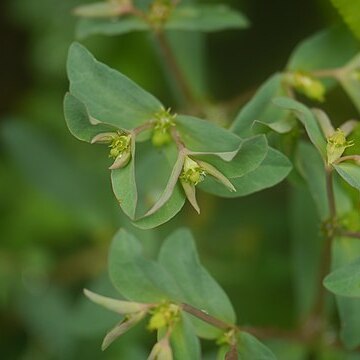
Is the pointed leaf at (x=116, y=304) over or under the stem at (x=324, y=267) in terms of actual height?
over

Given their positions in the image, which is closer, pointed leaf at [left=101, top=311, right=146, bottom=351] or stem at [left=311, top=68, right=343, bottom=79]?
pointed leaf at [left=101, top=311, right=146, bottom=351]

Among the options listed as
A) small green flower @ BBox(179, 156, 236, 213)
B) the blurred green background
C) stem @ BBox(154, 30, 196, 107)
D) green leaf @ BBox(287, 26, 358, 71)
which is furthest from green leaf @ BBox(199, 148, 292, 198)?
the blurred green background

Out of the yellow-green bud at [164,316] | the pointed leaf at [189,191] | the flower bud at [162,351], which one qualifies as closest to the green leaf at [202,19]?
the pointed leaf at [189,191]

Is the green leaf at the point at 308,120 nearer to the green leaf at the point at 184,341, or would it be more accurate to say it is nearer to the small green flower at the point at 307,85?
the small green flower at the point at 307,85

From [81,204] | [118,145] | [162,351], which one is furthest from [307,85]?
[81,204]

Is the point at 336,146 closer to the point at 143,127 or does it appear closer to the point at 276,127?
the point at 276,127

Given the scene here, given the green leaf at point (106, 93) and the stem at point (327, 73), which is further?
the stem at point (327, 73)

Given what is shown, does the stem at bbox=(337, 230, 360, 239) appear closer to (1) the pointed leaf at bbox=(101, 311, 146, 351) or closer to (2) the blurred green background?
(1) the pointed leaf at bbox=(101, 311, 146, 351)
